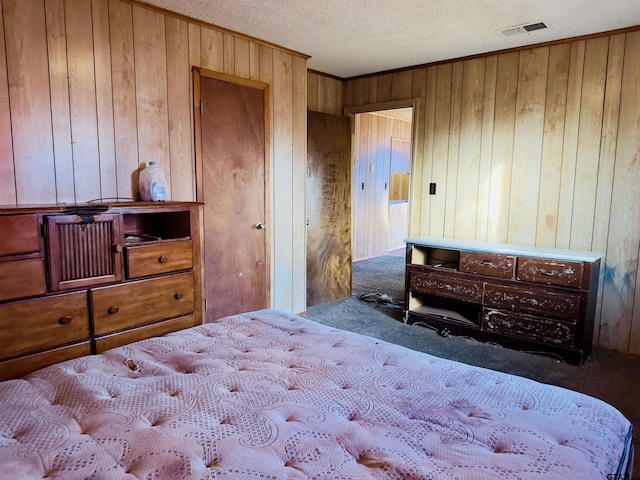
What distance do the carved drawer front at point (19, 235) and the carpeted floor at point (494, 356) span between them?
8.56 ft

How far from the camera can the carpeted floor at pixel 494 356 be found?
111 inches

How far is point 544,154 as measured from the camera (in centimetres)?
377

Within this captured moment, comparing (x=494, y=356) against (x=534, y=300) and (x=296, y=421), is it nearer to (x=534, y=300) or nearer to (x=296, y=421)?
(x=534, y=300)

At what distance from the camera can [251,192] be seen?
3650mm

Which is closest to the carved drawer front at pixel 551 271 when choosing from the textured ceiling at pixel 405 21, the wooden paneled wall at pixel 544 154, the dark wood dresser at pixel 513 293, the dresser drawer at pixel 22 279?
the dark wood dresser at pixel 513 293

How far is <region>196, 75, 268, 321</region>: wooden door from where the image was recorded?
3.33m

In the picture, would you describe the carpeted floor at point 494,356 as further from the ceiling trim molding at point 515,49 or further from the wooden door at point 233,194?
the ceiling trim molding at point 515,49

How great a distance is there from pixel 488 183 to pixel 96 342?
342 centimetres

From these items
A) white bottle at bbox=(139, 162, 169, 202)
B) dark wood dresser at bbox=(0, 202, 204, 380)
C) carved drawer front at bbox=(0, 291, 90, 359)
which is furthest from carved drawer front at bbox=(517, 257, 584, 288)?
carved drawer front at bbox=(0, 291, 90, 359)

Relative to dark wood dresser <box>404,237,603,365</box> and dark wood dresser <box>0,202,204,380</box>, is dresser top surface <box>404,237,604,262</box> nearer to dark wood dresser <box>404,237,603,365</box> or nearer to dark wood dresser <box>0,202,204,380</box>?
dark wood dresser <box>404,237,603,365</box>

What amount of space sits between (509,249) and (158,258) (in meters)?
2.65

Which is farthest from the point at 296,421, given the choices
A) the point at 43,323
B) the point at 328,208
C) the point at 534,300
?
the point at 328,208

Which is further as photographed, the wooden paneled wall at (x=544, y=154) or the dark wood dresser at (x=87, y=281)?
the wooden paneled wall at (x=544, y=154)

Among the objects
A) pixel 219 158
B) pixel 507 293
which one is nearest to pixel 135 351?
pixel 219 158
